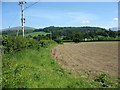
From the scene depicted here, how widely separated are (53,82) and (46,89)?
0.88 meters

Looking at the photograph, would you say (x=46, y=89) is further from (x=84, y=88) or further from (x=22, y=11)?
(x=22, y=11)

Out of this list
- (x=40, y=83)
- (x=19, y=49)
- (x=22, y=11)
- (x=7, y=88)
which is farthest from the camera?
(x=22, y=11)

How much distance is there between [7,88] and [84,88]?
2968 mm

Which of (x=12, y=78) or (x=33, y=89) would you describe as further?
(x=12, y=78)

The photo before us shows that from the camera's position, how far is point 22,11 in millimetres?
23109

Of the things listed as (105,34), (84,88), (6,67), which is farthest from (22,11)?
(105,34)

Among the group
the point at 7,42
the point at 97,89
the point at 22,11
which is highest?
the point at 22,11

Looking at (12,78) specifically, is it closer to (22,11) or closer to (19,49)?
(19,49)

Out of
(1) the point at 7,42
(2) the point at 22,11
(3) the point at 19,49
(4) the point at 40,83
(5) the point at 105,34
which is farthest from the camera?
(5) the point at 105,34

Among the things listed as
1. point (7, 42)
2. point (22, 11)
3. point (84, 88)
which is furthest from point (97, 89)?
point (22, 11)

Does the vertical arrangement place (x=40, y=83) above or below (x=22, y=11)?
below

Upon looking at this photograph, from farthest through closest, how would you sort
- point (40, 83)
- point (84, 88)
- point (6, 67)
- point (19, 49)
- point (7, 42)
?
point (19, 49) → point (7, 42) → point (6, 67) → point (40, 83) → point (84, 88)

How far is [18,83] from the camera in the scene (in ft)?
20.4

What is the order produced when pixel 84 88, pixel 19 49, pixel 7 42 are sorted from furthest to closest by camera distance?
pixel 19 49
pixel 7 42
pixel 84 88
